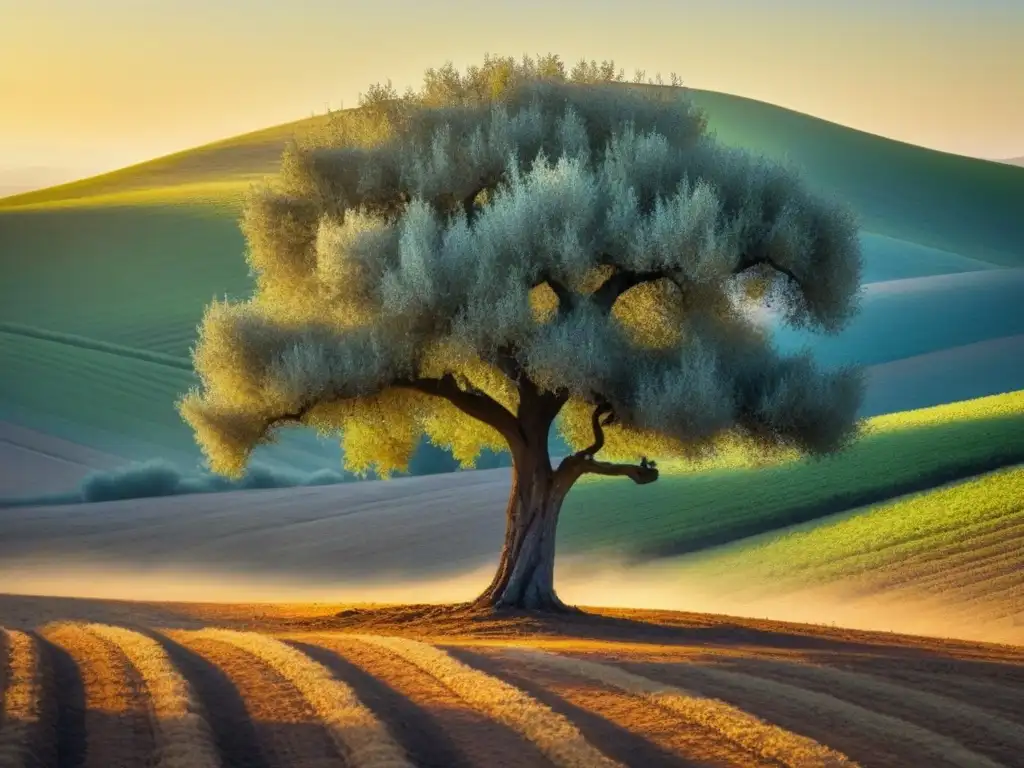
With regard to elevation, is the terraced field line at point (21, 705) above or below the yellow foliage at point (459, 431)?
below

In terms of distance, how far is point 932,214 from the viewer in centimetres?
13325

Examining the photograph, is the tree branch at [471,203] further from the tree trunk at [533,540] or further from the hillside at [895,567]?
the hillside at [895,567]

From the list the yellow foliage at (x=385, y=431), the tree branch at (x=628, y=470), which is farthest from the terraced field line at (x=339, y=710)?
the tree branch at (x=628, y=470)

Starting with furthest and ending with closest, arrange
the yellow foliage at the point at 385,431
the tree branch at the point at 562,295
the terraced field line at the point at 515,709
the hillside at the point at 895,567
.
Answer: the hillside at the point at 895,567 < the yellow foliage at the point at 385,431 < the tree branch at the point at 562,295 < the terraced field line at the point at 515,709

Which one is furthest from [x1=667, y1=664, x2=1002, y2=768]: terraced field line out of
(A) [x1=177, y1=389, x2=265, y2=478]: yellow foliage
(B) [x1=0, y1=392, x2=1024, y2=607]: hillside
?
(B) [x1=0, y1=392, x2=1024, y2=607]: hillside

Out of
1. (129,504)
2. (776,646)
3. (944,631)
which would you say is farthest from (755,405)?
(129,504)

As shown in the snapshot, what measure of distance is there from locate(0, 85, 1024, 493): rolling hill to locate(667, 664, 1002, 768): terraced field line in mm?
12370

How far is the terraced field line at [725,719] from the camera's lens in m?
9.91

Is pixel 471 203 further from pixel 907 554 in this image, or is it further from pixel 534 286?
pixel 907 554

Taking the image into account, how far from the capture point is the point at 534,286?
2234 centimetres

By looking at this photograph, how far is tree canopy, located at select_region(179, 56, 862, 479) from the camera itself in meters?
21.3

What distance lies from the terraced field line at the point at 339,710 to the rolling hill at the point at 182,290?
13.3m

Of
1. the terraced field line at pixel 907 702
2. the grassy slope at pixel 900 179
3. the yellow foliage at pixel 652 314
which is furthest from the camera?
the grassy slope at pixel 900 179

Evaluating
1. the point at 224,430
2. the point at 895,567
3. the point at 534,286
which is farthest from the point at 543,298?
the point at 895,567
